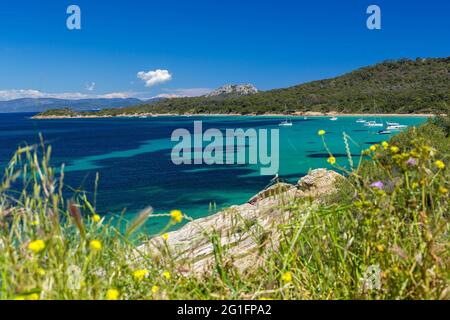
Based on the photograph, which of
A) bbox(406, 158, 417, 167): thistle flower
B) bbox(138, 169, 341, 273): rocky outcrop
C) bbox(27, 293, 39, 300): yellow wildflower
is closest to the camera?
bbox(27, 293, 39, 300): yellow wildflower

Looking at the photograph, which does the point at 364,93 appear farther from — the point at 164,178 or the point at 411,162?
the point at 411,162

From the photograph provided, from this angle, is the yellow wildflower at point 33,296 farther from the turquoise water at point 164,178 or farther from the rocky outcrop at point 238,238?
the turquoise water at point 164,178

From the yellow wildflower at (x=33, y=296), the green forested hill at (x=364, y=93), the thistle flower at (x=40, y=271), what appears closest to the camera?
the yellow wildflower at (x=33, y=296)

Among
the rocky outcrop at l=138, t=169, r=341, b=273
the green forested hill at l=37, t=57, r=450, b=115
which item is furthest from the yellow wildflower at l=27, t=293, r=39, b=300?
the green forested hill at l=37, t=57, r=450, b=115

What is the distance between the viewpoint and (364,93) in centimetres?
10919

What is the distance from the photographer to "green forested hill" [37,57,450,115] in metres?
91.5

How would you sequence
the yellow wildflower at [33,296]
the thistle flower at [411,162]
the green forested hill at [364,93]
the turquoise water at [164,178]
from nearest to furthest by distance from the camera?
the yellow wildflower at [33,296], the thistle flower at [411,162], the turquoise water at [164,178], the green forested hill at [364,93]

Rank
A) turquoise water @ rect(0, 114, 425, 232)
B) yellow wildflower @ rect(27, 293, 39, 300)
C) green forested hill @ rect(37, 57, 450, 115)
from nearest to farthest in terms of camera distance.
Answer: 1. yellow wildflower @ rect(27, 293, 39, 300)
2. turquoise water @ rect(0, 114, 425, 232)
3. green forested hill @ rect(37, 57, 450, 115)

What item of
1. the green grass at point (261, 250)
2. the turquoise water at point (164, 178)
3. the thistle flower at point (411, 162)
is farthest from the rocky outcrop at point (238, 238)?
the turquoise water at point (164, 178)

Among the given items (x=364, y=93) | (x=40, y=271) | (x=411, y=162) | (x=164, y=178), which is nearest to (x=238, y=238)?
(x=411, y=162)

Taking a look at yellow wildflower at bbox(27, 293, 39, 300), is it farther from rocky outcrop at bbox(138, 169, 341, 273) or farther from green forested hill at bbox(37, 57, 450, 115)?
green forested hill at bbox(37, 57, 450, 115)

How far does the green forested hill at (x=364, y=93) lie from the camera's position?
91.5 m

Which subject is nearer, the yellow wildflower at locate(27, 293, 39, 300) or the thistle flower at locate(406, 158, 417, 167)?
the yellow wildflower at locate(27, 293, 39, 300)
